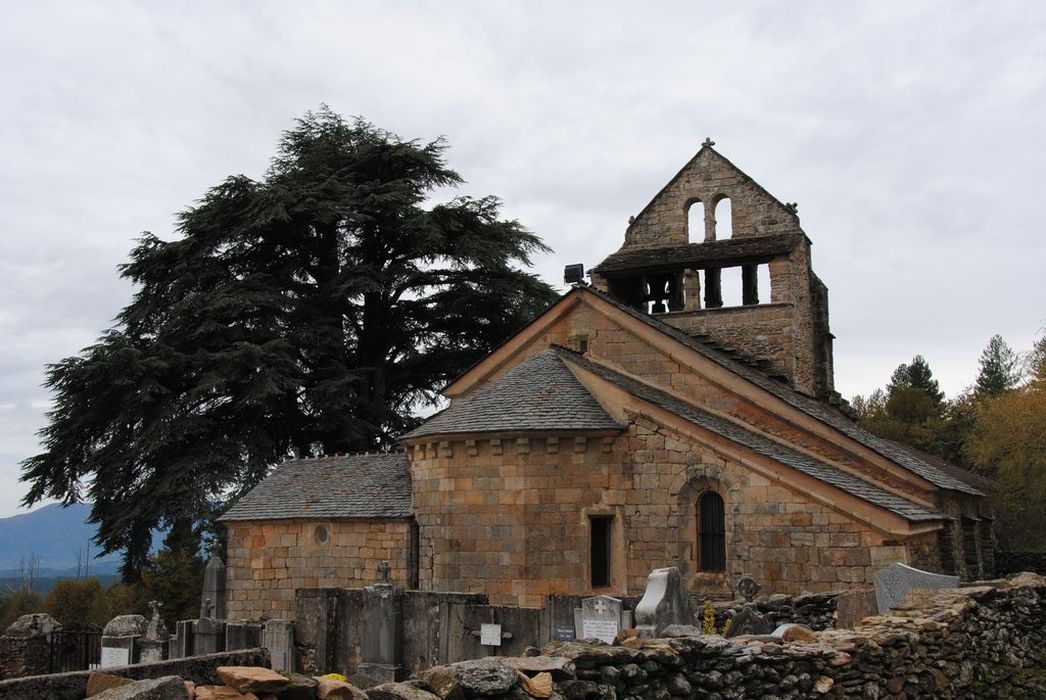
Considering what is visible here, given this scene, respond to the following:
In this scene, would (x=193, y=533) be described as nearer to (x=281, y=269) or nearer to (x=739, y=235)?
(x=281, y=269)

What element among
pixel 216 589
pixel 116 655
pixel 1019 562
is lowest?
pixel 116 655

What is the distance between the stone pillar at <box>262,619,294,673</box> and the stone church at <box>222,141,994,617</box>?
2.69 meters

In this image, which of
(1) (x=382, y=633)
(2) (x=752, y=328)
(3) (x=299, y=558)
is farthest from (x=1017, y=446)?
(1) (x=382, y=633)

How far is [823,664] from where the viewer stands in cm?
680

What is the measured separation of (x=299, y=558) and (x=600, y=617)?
9.50 meters

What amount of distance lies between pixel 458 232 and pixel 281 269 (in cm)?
568

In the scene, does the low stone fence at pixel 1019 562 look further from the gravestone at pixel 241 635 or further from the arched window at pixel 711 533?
the gravestone at pixel 241 635

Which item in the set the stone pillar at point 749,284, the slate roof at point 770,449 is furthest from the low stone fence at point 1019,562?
the slate roof at point 770,449

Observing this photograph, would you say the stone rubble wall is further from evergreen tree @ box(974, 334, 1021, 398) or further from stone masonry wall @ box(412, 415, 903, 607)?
evergreen tree @ box(974, 334, 1021, 398)

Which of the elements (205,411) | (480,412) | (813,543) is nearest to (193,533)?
(205,411)

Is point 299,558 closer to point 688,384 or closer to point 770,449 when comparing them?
point 688,384

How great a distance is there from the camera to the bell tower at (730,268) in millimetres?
22109

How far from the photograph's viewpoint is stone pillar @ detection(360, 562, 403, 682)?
12.5 m

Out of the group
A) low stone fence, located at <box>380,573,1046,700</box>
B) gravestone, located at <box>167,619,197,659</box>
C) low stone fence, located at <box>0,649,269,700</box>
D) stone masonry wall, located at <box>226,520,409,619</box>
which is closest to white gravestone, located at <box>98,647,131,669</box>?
gravestone, located at <box>167,619,197,659</box>
